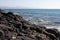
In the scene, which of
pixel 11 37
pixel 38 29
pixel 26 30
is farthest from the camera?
pixel 38 29

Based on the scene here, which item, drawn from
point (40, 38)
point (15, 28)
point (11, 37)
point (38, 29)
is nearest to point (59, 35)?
point (38, 29)

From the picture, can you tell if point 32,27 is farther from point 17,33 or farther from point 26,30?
point 17,33

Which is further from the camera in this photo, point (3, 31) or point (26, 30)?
point (26, 30)

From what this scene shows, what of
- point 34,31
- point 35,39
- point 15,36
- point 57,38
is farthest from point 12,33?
point 57,38

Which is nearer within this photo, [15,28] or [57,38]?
[15,28]

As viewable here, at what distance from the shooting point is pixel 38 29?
1257cm

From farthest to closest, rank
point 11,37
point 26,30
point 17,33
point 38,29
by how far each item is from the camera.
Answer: point 38,29 → point 26,30 → point 17,33 → point 11,37

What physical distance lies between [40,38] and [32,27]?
6.39ft

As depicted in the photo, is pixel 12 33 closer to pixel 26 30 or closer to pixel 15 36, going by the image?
pixel 15 36

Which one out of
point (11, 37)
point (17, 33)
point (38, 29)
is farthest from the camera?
point (38, 29)

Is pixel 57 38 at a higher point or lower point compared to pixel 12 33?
lower

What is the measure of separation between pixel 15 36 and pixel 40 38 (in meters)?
1.52

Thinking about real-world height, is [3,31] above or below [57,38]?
above

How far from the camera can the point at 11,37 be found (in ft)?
33.0
